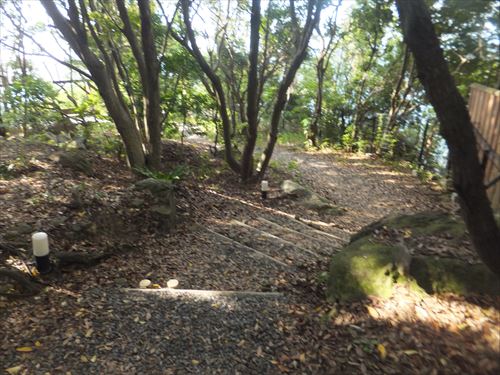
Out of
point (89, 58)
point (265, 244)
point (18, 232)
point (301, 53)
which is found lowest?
point (265, 244)

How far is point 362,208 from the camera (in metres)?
9.12

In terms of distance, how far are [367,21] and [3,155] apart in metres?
11.6

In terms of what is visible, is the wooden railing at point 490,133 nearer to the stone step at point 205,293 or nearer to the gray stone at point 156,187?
the stone step at point 205,293

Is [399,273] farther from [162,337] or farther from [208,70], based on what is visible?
[208,70]

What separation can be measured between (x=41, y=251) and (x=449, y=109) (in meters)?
3.88

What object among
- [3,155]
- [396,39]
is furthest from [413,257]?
[396,39]

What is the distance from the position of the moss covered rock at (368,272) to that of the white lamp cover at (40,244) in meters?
2.92

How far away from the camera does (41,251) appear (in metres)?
3.72

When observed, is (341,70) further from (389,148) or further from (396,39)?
(389,148)

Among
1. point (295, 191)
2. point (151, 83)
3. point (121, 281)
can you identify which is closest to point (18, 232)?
point (121, 281)

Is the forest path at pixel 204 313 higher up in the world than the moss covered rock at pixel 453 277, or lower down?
lower down

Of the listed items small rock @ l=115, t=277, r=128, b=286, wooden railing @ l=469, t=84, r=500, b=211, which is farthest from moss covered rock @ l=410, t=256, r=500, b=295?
small rock @ l=115, t=277, r=128, b=286

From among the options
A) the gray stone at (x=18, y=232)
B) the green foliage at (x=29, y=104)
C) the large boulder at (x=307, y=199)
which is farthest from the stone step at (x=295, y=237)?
the green foliage at (x=29, y=104)

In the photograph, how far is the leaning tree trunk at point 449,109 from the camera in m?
2.16
